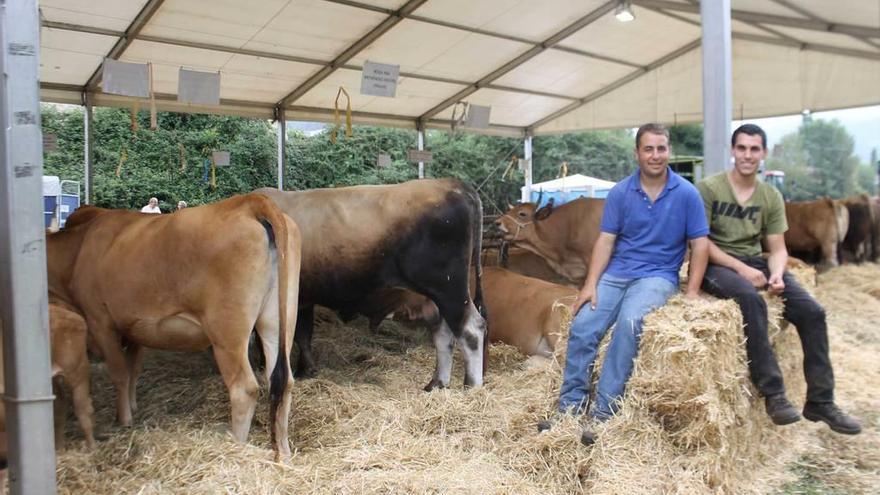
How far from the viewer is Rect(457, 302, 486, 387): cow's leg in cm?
518

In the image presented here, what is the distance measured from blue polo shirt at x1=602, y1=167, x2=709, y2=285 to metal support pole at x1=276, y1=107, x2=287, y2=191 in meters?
5.67

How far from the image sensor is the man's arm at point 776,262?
3.99 meters

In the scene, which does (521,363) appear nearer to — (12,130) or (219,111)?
(12,130)

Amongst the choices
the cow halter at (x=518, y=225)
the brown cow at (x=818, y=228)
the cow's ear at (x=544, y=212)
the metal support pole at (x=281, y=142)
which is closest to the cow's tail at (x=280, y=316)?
the metal support pole at (x=281, y=142)

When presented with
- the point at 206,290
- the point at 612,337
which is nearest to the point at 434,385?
the point at 612,337

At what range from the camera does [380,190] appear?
5434mm

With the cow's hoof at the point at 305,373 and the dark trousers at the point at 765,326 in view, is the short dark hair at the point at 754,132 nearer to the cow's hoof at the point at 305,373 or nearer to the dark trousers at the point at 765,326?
the dark trousers at the point at 765,326

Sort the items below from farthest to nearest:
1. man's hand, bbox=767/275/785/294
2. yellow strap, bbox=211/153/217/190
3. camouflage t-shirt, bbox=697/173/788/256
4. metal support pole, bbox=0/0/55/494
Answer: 1. yellow strap, bbox=211/153/217/190
2. camouflage t-shirt, bbox=697/173/788/256
3. man's hand, bbox=767/275/785/294
4. metal support pole, bbox=0/0/55/494

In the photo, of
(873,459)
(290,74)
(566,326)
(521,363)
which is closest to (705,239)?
(566,326)

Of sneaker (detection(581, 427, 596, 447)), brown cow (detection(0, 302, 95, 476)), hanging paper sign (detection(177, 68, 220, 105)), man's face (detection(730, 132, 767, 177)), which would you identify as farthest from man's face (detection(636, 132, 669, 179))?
hanging paper sign (detection(177, 68, 220, 105))

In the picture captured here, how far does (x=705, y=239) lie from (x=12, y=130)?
333 cm

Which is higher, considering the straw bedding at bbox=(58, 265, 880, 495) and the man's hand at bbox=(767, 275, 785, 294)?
the man's hand at bbox=(767, 275, 785, 294)

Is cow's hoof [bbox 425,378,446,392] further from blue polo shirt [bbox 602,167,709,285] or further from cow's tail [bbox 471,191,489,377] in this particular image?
blue polo shirt [bbox 602,167,709,285]

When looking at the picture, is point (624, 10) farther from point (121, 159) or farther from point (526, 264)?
point (121, 159)
